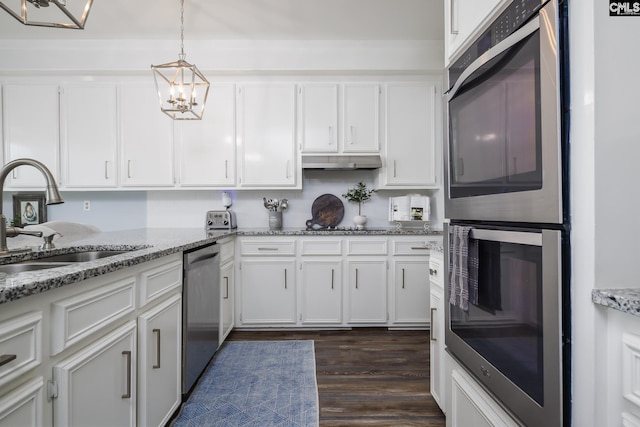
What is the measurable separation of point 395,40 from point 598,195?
2.96 meters

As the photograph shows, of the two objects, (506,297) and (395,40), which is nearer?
(506,297)

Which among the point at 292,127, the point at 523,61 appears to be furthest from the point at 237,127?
the point at 523,61

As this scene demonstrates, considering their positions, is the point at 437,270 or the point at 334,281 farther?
the point at 334,281

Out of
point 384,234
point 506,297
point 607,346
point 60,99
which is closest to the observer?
point 607,346

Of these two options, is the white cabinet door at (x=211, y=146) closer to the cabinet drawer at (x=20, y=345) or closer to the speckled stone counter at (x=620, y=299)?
the cabinet drawer at (x=20, y=345)

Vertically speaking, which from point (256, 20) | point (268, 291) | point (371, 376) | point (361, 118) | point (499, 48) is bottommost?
point (371, 376)

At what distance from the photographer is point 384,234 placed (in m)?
2.97

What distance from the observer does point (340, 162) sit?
3.13m

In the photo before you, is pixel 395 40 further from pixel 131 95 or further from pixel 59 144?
pixel 59 144

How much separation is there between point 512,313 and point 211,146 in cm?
298

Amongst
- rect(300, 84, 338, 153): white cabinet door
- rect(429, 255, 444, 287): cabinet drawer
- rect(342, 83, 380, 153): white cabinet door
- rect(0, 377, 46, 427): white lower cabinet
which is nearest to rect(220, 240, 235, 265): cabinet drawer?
rect(300, 84, 338, 153): white cabinet door

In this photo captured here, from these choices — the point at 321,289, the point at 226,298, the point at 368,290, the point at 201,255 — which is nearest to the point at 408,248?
the point at 368,290

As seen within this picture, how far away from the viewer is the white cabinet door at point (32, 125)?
3168 mm

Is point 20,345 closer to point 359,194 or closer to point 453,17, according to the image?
point 453,17
